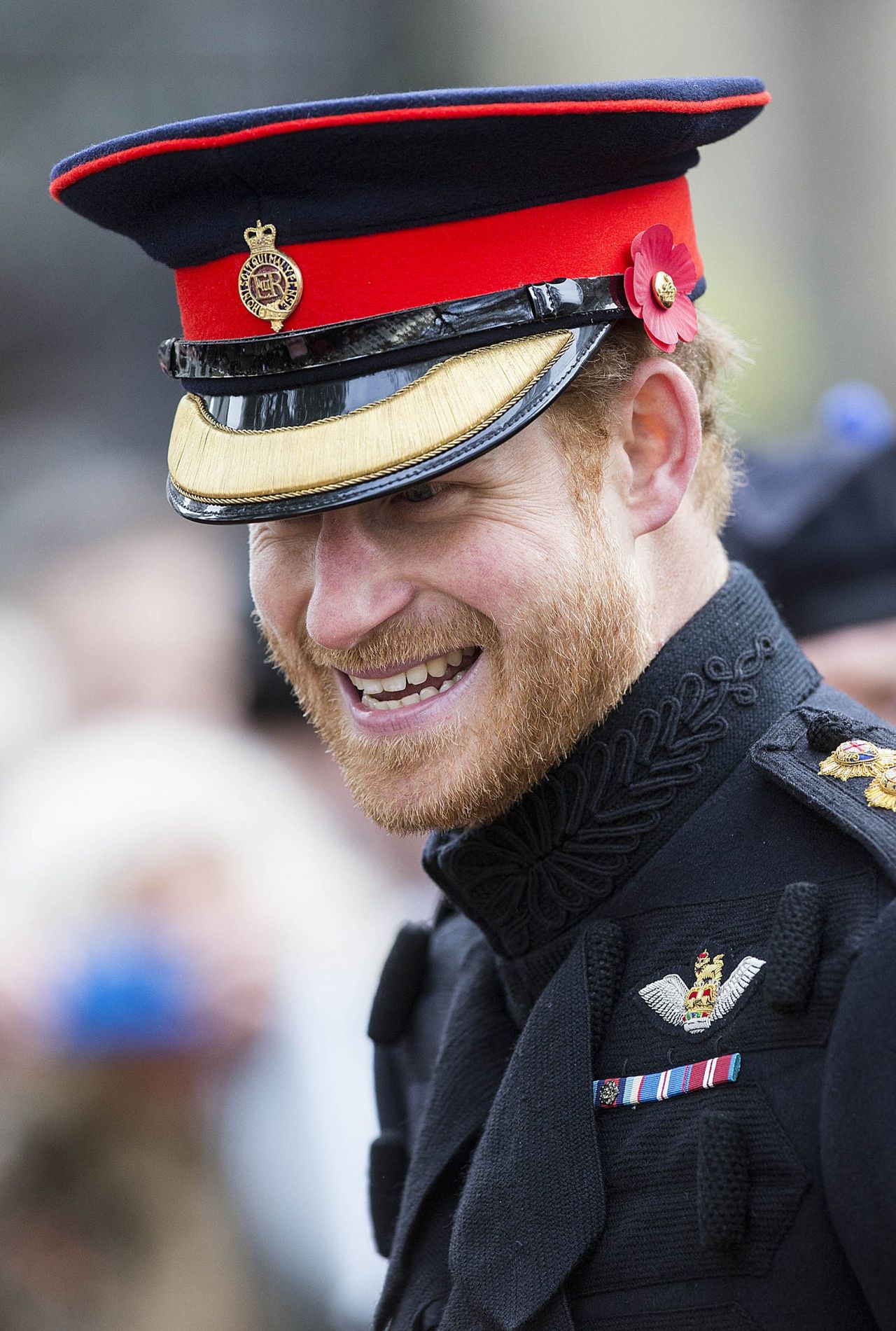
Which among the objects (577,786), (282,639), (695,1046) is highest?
(282,639)

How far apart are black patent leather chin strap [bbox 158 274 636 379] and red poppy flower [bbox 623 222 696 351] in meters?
0.03

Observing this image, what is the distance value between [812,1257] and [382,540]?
103 centimetres

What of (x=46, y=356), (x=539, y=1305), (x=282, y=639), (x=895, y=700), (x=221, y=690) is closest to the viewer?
(x=539, y=1305)

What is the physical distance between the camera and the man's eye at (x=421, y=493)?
2248 millimetres

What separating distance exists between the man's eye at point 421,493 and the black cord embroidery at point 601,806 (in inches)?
15.8

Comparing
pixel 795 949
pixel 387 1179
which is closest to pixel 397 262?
pixel 795 949

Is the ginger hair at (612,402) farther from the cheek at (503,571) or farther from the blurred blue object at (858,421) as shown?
the blurred blue object at (858,421)

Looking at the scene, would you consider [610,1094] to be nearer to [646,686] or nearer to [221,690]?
[646,686]

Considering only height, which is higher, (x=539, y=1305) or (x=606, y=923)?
(x=606, y=923)

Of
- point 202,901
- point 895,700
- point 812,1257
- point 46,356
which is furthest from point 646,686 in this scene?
point 46,356

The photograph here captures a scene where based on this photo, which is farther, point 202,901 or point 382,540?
point 202,901

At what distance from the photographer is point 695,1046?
206cm

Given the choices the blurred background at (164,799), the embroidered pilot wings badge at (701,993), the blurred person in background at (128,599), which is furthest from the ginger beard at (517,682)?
the blurred person in background at (128,599)

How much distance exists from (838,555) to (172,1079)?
7.42ft
